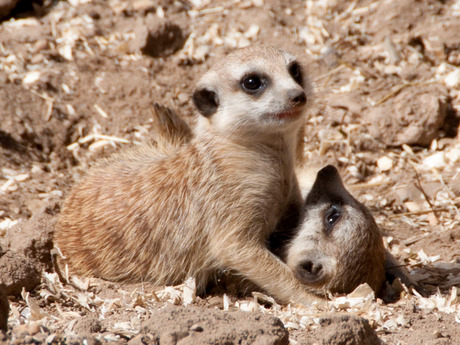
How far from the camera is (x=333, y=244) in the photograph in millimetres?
3521

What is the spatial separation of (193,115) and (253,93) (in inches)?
60.7

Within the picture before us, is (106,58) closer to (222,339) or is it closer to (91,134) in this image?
(91,134)

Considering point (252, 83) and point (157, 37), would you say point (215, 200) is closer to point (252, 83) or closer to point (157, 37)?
point (252, 83)

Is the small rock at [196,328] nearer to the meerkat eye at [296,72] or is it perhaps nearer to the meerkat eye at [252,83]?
the meerkat eye at [252,83]

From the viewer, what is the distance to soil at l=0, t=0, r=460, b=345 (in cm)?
333

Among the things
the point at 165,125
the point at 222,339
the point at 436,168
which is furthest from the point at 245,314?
the point at 436,168

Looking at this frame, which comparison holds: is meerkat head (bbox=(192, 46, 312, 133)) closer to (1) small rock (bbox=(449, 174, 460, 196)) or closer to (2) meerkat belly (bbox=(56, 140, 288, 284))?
(2) meerkat belly (bbox=(56, 140, 288, 284))

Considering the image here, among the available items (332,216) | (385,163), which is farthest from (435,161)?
(332,216)

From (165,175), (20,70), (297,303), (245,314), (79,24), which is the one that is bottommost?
(297,303)

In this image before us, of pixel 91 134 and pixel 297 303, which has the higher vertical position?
pixel 91 134

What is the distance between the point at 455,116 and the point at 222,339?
3513mm

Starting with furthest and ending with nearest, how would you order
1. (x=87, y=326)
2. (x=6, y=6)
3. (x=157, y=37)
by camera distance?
(x=6, y=6)
(x=157, y=37)
(x=87, y=326)

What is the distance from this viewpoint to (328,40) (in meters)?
5.82

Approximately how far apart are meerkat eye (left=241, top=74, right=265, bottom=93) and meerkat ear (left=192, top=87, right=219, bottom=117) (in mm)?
217
